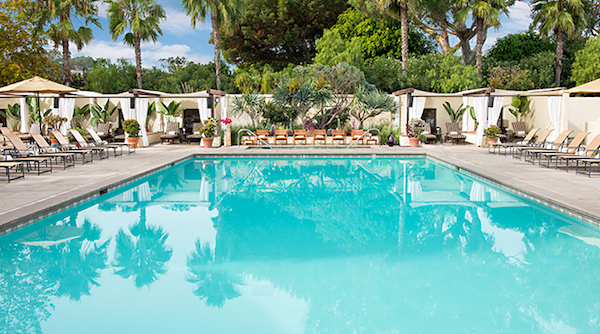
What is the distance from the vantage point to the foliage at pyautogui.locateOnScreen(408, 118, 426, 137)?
16708 millimetres

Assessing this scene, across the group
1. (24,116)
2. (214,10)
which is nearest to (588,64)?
(214,10)

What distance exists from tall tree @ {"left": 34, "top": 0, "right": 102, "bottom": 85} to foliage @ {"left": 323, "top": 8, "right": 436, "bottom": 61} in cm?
1531

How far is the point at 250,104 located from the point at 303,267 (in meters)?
14.4

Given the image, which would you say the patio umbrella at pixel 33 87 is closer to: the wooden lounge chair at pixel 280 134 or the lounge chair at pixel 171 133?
the lounge chair at pixel 171 133

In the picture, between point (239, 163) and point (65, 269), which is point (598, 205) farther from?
point (239, 163)

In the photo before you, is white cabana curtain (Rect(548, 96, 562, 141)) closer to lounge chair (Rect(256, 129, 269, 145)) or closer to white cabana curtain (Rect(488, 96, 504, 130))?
white cabana curtain (Rect(488, 96, 504, 130))

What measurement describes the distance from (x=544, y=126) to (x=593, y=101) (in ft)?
6.27

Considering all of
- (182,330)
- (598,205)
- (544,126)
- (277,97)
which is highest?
(277,97)

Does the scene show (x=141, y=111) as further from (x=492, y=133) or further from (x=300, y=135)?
(x=492, y=133)

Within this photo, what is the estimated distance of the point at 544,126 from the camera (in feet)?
56.4

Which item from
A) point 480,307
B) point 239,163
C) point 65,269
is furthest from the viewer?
point 239,163

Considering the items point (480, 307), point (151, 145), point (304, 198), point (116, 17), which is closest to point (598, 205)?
point (480, 307)

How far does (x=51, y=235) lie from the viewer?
568cm

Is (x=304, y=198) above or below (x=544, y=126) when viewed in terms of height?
below
